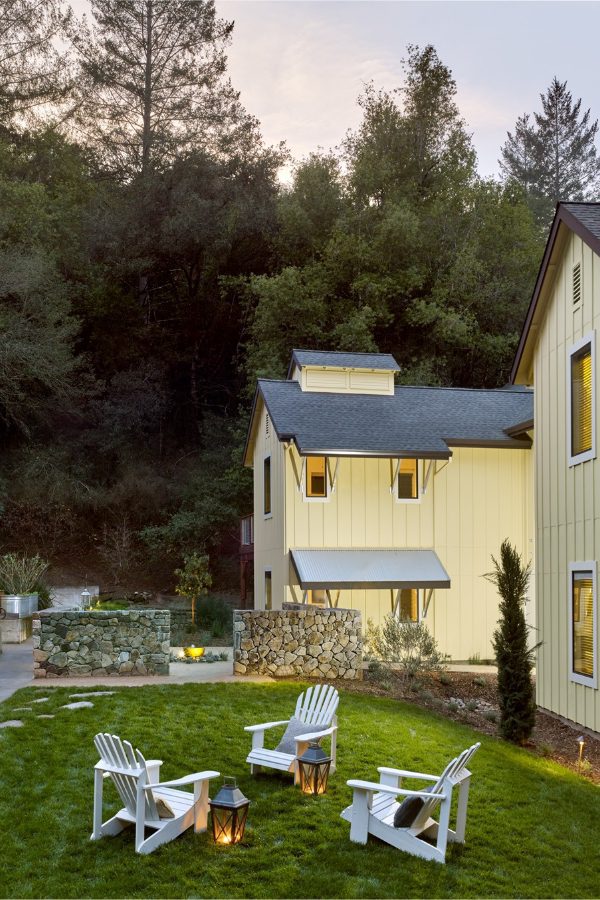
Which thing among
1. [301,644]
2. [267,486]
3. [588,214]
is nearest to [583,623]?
[301,644]

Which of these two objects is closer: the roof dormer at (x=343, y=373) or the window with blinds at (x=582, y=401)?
the window with blinds at (x=582, y=401)

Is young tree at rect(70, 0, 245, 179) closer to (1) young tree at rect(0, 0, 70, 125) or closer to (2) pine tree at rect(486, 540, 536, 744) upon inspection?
(1) young tree at rect(0, 0, 70, 125)

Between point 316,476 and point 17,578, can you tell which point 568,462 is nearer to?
point 316,476

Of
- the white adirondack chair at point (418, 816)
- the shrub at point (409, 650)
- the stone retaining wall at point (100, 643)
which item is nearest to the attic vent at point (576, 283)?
the shrub at point (409, 650)

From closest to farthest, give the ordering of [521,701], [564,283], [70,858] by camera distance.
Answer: [70,858] < [521,701] < [564,283]

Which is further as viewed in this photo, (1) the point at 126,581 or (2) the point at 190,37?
(2) the point at 190,37

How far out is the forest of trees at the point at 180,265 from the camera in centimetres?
3167

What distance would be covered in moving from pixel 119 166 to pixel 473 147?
15.1 metres

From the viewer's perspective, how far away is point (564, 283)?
12531mm

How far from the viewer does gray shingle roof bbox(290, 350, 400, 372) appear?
2062 cm

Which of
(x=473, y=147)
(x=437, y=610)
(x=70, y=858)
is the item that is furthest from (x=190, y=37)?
(x=70, y=858)

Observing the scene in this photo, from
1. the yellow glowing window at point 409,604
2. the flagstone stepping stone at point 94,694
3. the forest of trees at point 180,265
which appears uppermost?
the forest of trees at point 180,265

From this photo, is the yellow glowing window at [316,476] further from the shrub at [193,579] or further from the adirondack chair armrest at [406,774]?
the adirondack chair armrest at [406,774]

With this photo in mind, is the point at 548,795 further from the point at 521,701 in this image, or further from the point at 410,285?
the point at 410,285
